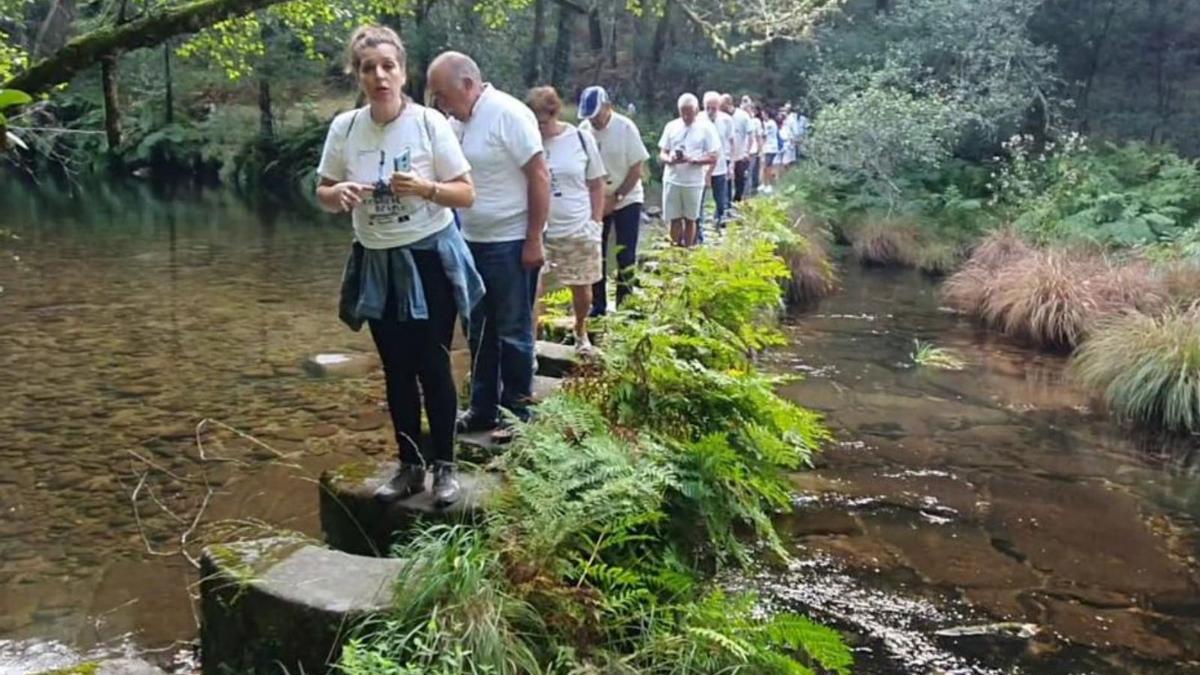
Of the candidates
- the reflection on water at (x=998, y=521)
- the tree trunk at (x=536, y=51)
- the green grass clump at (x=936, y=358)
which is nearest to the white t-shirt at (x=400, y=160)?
the reflection on water at (x=998, y=521)

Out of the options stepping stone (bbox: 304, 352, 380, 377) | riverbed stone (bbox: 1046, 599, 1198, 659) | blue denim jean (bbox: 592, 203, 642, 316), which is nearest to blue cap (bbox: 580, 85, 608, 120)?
blue denim jean (bbox: 592, 203, 642, 316)

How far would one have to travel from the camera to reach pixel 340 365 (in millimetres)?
8703

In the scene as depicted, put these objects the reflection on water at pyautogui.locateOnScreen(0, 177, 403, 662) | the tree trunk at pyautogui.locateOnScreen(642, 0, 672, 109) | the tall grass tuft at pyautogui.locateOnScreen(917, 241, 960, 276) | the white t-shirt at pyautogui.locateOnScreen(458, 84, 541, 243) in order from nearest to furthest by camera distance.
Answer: the white t-shirt at pyautogui.locateOnScreen(458, 84, 541, 243) → the reflection on water at pyautogui.locateOnScreen(0, 177, 403, 662) → the tall grass tuft at pyautogui.locateOnScreen(917, 241, 960, 276) → the tree trunk at pyautogui.locateOnScreen(642, 0, 672, 109)

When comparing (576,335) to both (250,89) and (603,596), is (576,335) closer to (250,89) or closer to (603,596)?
(603,596)

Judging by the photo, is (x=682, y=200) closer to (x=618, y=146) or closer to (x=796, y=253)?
(x=618, y=146)

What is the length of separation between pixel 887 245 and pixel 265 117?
1933 cm

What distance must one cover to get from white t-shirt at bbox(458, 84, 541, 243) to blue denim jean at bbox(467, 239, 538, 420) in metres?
0.07

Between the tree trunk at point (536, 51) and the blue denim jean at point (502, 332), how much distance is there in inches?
1069

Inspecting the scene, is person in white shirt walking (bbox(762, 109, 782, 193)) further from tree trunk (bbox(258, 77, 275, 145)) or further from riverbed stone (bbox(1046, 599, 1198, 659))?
riverbed stone (bbox(1046, 599, 1198, 659))

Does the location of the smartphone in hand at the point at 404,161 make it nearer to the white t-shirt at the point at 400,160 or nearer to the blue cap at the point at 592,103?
the white t-shirt at the point at 400,160

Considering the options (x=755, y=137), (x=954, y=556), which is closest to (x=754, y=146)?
(x=755, y=137)

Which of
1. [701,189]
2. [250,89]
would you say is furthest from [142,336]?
[250,89]

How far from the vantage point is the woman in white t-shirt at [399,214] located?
375 centimetres

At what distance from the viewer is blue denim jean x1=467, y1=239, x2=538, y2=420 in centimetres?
462
